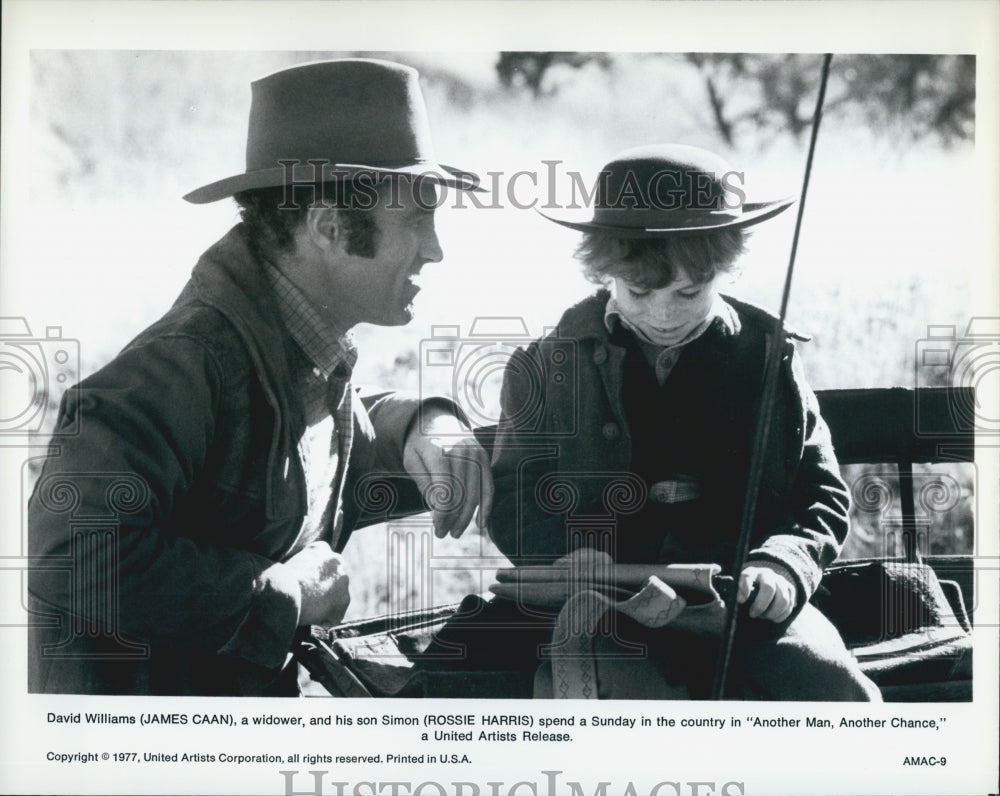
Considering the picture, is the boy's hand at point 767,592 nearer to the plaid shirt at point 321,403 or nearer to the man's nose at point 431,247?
the plaid shirt at point 321,403

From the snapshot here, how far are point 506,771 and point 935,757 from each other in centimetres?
159

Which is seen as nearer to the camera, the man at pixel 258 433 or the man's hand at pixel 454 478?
the man at pixel 258 433

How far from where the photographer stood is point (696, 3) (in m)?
5.59

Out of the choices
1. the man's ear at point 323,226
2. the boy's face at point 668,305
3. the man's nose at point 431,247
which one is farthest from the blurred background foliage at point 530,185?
the man's ear at point 323,226

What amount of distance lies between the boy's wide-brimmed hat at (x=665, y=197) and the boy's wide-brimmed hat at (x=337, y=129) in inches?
18.9

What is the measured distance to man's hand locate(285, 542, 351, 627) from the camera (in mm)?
5512

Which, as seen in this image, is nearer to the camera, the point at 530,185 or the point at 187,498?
the point at 187,498

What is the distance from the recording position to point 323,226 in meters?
5.50

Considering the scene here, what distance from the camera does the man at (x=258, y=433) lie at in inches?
213

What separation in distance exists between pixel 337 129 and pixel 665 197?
3.98ft

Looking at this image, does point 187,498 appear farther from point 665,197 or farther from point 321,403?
point 665,197

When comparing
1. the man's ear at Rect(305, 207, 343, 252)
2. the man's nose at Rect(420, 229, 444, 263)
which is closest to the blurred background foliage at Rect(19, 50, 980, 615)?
the man's nose at Rect(420, 229, 444, 263)

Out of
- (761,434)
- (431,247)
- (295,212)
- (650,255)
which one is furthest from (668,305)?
(295,212)

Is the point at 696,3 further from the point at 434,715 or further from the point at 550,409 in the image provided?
the point at 434,715
